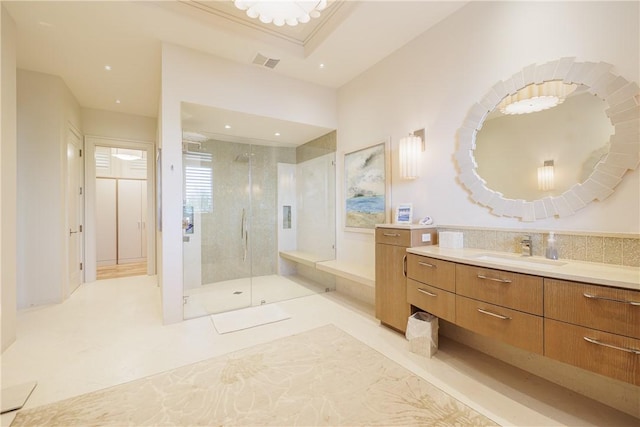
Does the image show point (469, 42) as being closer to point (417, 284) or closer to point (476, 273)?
point (476, 273)

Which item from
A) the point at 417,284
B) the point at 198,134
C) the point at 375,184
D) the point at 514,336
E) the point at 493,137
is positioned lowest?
the point at 514,336

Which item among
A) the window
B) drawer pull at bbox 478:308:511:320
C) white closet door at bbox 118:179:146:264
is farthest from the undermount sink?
white closet door at bbox 118:179:146:264

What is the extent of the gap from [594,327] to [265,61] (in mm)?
3883

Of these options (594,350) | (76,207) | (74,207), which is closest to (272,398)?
(594,350)

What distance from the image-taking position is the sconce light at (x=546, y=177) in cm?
204

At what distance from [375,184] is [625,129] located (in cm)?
226

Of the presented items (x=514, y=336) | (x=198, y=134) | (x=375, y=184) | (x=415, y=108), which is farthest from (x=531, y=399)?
(x=198, y=134)

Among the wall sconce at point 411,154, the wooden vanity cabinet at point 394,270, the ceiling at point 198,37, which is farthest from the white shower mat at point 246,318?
the ceiling at point 198,37

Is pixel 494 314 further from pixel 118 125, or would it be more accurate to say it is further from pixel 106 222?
pixel 106 222

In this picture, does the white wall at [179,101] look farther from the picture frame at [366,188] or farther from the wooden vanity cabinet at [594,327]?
the wooden vanity cabinet at [594,327]

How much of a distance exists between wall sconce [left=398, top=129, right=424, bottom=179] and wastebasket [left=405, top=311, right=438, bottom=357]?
1.49 metres

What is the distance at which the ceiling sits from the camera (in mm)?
2588

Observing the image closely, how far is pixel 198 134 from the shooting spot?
371cm

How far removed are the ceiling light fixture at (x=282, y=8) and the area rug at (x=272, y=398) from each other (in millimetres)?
2937
